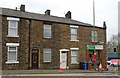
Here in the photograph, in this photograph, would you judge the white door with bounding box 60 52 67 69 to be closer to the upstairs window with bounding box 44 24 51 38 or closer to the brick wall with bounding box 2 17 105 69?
the brick wall with bounding box 2 17 105 69

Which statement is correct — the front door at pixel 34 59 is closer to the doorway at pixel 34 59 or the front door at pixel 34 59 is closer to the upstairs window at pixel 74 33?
the doorway at pixel 34 59

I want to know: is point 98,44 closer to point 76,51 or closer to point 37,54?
point 76,51

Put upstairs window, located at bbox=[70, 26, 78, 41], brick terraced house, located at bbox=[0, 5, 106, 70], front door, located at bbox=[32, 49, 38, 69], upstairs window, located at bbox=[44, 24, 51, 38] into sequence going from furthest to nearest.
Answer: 1. upstairs window, located at bbox=[70, 26, 78, 41]
2. upstairs window, located at bbox=[44, 24, 51, 38]
3. front door, located at bbox=[32, 49, 38, 69]
4. brick terraced house, located at bbox=[0, 5, 106, 70]

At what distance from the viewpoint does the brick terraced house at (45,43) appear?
24.0 m

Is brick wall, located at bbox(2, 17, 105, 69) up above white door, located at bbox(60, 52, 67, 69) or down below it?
above

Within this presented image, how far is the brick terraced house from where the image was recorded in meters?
24.0

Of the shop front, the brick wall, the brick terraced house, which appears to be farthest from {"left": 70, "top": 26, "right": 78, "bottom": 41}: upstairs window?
the shop front

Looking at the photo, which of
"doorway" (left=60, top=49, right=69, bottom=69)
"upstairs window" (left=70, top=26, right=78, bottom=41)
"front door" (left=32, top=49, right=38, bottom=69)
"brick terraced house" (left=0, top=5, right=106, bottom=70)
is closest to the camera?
"brick terraced house" (left=0, top=5, right=106, bottom=70)

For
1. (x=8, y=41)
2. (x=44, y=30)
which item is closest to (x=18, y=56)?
(x=8, y=41)

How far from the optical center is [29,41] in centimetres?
2506

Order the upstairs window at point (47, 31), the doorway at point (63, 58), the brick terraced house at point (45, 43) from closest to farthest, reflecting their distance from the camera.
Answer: the brick terraced house at point (45, 43)
the upstairs window at point (47, 31)
the doorway at point (63, 58)

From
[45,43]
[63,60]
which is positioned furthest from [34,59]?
[63,60]

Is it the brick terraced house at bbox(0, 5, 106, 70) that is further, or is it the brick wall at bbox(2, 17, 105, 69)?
the brick wall at bbox(2, 17, 105, 69)

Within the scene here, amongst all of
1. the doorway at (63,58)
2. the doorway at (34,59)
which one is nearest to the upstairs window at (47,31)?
the doorway at (34,59)
